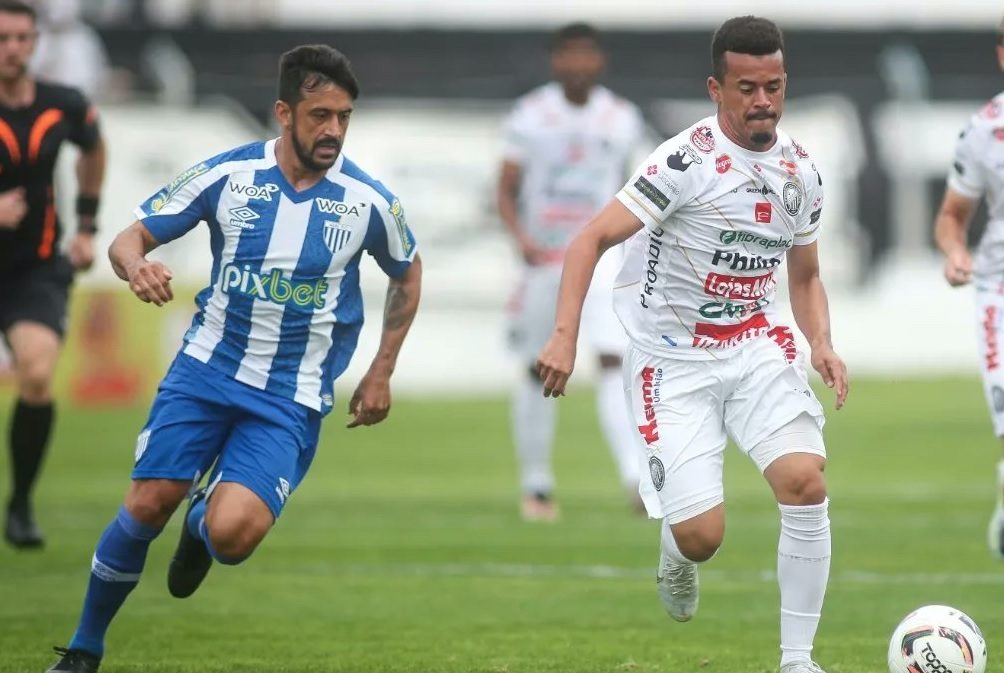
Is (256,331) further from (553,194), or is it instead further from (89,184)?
(553,194)

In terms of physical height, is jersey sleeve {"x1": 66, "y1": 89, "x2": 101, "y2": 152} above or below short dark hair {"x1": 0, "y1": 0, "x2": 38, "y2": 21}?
below

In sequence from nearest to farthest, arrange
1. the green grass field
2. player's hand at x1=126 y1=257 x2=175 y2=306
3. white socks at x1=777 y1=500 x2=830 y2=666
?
player's hand at x1=126 y1=257 x2=175 y2=306 < white socks at x1=777 y1=500 x2=830 y2=666 < the green grass field

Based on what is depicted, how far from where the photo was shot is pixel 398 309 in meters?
7.27

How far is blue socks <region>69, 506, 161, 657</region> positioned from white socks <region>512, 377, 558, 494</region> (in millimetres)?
5696

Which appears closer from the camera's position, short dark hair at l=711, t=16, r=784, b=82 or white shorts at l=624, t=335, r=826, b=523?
short dark hair at l=711, t=16, r=784, b=82

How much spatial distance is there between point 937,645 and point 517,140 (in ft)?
23.0

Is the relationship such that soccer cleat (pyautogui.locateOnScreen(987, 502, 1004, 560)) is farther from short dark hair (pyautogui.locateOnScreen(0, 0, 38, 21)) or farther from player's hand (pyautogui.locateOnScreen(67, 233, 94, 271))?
short dark hair (pyautogui.locateOnScreen(0, 0, 38, 21))

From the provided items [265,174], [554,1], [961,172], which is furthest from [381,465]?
[554,1]

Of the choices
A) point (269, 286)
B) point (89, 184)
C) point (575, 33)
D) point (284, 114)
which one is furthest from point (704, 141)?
point (575, 33)

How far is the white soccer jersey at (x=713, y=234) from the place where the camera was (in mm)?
6699

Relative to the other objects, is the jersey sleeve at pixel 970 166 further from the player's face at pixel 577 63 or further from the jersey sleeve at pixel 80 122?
the jersey sleeve at pixel 80 122

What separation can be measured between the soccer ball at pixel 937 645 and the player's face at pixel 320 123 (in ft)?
8.72

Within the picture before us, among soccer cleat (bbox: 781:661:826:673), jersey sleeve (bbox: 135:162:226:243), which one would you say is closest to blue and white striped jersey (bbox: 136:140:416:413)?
jersey sleeve (bbox: 135:162:226:243)

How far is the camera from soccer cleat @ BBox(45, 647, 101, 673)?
263 inches
